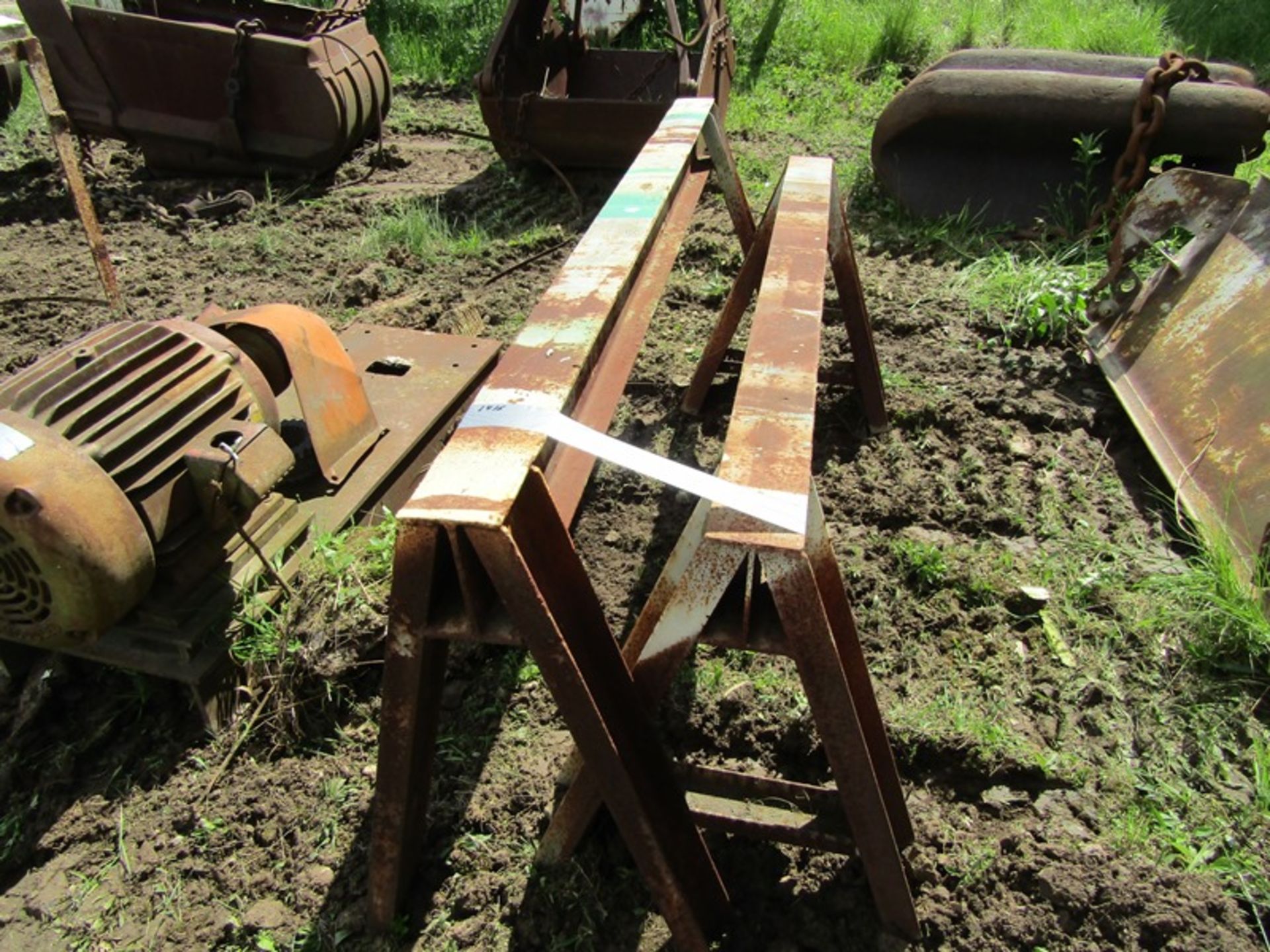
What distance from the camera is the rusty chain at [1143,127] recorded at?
4.05 meters

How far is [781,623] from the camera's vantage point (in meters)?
1.46

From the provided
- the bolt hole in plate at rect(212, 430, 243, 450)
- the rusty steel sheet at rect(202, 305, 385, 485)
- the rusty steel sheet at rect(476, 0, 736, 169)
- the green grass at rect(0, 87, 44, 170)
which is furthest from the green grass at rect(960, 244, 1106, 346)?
the green grass at rect(0, 87, 44, 170)

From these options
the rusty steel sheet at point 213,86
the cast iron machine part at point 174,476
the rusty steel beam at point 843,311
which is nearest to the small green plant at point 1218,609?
the rusty steel beam at point 843,311

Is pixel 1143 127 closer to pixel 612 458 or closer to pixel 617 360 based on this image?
pixel 617 360

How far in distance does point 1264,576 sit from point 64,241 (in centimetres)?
575

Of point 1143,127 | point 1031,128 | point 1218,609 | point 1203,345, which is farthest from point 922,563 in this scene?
point 1031,128

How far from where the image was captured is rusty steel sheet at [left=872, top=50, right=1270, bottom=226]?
414cm

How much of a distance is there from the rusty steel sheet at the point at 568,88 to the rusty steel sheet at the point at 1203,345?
252 cm

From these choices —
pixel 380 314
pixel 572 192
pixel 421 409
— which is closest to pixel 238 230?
pixel 380 314

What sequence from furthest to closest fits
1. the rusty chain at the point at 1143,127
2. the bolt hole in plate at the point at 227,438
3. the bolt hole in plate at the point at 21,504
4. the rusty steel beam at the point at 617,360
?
the rusty chain at the point at 1143,127, the bolt hole in plate at the point at 227,438, the rusty steel beam at the point at 617,360, the bolt hole in plate at the point at 21,504

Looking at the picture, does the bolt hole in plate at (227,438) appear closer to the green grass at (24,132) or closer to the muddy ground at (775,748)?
the muddy ground at (775,748)

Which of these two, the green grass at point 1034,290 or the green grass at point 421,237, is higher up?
the green grass at point 1034,290

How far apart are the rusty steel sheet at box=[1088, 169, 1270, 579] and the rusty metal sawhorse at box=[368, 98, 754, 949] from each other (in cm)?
193

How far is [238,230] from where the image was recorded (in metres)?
5.04
